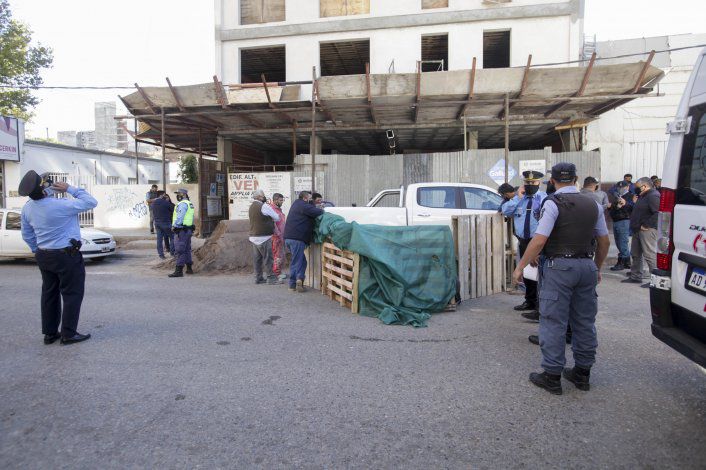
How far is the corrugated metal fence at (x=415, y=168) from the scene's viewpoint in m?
13.1

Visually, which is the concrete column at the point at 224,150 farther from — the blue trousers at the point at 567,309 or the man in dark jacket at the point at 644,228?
the blue trousers at the point at 567,309

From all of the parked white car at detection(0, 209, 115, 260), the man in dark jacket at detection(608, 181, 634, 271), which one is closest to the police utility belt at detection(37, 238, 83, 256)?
the parked white car at detection(0, 209, 115, 260)

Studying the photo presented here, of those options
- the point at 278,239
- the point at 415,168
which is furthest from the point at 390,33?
the point at 278,239

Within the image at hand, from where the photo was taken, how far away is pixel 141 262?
1158cm

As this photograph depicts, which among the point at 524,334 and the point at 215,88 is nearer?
the point at 524,334

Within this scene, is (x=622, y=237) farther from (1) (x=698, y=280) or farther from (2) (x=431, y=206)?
(1) (x=698, y=280)

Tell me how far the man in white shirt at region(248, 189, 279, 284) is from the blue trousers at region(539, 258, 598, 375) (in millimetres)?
5600

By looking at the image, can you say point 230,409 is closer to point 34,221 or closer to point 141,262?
point 34,221

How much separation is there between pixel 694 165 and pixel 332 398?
3.12 m

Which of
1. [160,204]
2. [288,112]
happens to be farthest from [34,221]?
[288,112]

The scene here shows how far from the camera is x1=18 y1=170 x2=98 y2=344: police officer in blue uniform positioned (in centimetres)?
476

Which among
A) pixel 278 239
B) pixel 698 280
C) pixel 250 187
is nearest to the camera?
pixel 698 280

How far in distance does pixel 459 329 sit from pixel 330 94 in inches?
328

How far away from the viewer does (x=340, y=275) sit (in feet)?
22.4
